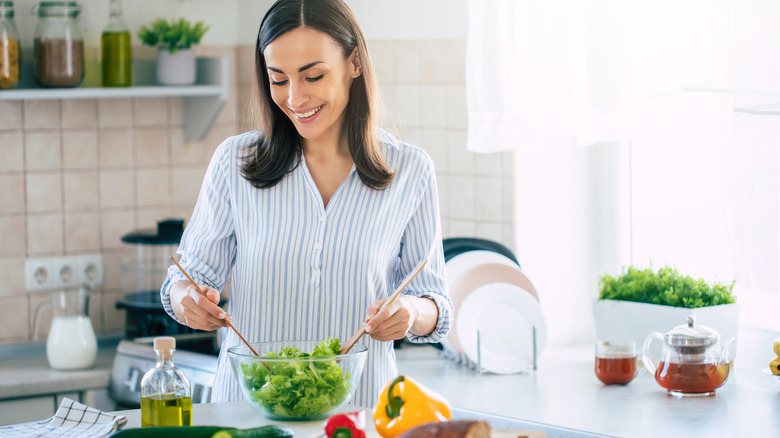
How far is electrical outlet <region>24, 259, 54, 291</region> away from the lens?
119 inches

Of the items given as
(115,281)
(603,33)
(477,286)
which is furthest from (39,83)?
(603,33)

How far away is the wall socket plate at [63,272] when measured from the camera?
9.95 ft

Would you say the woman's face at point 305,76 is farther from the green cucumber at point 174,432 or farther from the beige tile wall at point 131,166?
the beige tile wall at point 131,166

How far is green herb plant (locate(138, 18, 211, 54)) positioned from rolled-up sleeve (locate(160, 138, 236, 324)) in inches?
51.5

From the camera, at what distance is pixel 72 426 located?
4.68 ft

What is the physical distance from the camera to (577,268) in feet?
9.12

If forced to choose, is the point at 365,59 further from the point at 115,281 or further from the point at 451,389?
the point at 115,281

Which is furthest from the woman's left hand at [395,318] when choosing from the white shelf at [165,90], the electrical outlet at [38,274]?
the electrical outlet at [38,274]

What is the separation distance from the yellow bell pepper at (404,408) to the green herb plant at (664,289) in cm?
113

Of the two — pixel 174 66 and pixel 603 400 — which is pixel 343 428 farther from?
pixel 174 66

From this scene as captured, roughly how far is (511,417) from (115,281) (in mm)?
1569

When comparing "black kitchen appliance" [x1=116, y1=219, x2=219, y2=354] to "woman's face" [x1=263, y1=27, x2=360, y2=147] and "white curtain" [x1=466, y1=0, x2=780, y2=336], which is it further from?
"woman's face" [x1=263, y1=27, x2=360, y2=147]

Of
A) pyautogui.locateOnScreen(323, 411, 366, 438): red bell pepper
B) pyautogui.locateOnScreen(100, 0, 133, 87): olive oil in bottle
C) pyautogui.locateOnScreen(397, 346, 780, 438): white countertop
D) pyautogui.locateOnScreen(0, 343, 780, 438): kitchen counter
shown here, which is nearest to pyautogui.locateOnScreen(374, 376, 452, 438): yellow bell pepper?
pyautogui.locateOnScreen(323, 411, 366, 438): red bell pepper

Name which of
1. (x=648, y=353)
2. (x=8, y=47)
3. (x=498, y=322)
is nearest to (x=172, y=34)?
(x=8, y=47)
